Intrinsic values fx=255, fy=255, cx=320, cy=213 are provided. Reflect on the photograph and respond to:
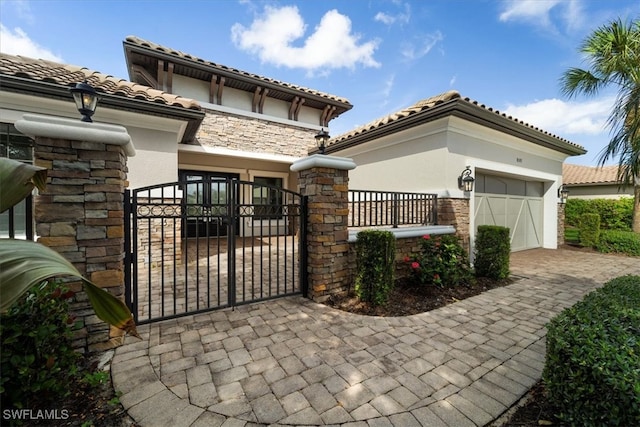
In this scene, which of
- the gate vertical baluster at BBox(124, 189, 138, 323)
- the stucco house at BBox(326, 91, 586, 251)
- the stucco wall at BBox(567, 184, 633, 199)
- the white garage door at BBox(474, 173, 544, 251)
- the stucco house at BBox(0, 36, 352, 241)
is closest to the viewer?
the gate vertical baluster at BBox(124, 189, 138, 323)

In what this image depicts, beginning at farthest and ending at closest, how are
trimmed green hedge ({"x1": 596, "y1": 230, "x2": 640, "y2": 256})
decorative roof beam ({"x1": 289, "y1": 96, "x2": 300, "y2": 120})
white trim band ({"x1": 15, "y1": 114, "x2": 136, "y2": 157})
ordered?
decorative roof beam ({"x1": 289, "y1": 96, "x2": 300, "y2": 120}) → trimmed green hedge ({"x1": 596, "y1": 230, "x2": 640, "y2": 256}) → white trim band ({"x1": 15, "y1": 114, "x2": 136, "y2": 157})

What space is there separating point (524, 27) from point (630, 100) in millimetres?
3654

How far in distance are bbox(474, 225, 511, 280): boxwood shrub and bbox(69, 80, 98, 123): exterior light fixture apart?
23.8ft

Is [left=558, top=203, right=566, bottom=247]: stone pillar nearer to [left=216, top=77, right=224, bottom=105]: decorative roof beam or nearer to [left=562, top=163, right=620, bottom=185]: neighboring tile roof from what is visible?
[left=562, top=163, right=620, bottom=185]: neighboring tile roof

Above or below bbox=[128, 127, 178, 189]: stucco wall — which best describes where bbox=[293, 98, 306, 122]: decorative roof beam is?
above

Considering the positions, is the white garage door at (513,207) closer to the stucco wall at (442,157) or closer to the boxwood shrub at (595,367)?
the stucco wall at (442,157)

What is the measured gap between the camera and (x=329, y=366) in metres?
2.58

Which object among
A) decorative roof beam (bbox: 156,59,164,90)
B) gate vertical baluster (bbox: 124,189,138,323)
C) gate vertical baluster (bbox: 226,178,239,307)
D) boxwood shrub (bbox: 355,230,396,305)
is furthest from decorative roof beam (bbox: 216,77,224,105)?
boxwood shrub (bbox: 355,230,396,305)

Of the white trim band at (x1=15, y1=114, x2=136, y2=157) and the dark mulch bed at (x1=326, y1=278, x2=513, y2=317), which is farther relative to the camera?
the dark mulch bed at (x1=326, y1=278, x2=513, y2=317)

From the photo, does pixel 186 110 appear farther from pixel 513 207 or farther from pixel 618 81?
pixel 513 207

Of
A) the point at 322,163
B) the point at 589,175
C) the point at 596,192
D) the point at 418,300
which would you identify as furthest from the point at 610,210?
the point at 322,163

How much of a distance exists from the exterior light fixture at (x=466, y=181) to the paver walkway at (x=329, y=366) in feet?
9.98

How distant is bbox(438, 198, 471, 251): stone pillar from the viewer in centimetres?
634

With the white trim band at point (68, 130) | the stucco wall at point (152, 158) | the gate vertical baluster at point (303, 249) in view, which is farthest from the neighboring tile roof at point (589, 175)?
the white trim band at point (68, 130)
